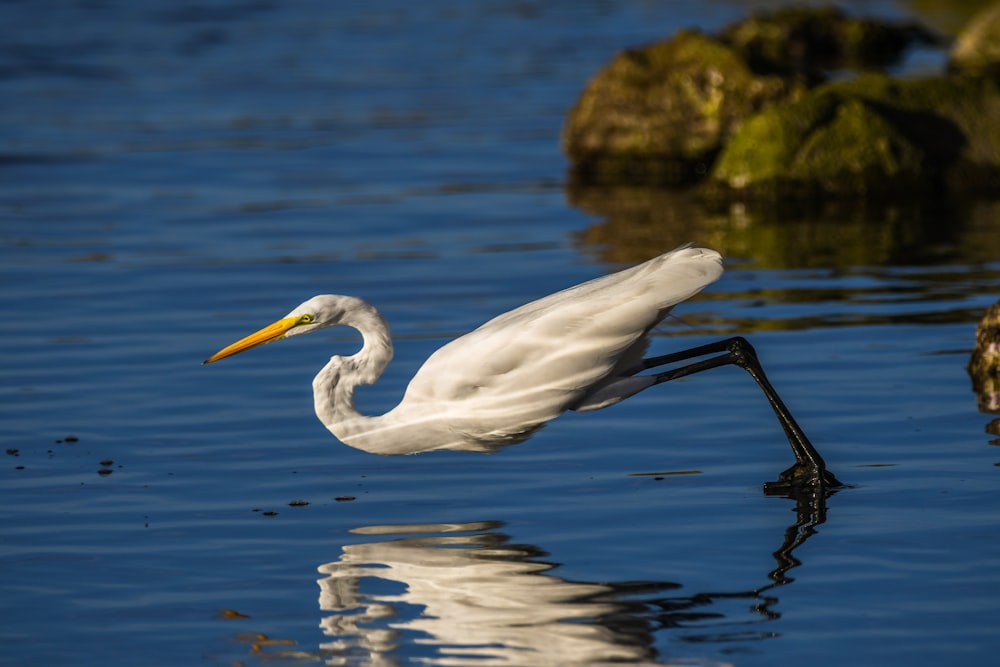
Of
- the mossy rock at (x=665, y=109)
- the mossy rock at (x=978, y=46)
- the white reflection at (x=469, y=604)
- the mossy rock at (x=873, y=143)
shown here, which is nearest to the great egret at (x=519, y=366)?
the white reflection at (x=469, y=604)

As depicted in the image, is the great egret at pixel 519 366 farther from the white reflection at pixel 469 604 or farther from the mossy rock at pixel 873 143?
the mossy rock at pixel 873 143

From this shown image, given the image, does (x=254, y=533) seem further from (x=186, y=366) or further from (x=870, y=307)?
(x=870, y=307)

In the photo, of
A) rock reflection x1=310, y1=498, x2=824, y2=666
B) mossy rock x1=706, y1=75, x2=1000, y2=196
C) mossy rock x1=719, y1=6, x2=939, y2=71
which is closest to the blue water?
rock reflection x1=310, y1=498, x2=824, y2=666

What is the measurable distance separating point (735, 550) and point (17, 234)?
34.3ft

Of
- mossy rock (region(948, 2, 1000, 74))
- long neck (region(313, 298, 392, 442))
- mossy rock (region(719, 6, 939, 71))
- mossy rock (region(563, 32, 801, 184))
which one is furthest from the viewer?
mossy rock (region(719, 6, 939, 71))

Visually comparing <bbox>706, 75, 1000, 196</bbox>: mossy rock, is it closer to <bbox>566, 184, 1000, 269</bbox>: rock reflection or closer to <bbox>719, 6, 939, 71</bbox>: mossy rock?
<bbox>566, 184, 1000, 269</bbox>: rock reflection

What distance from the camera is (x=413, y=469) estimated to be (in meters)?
9.06

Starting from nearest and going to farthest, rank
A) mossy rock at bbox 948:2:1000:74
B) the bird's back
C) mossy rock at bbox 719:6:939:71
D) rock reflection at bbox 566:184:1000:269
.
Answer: the bird's back
rock reflection at bbox 566:184:1000:269
mossy rock at bbox 948:2:1000:74
mossy rock at bbox 719:6:939:71

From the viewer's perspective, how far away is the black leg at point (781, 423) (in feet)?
27.2

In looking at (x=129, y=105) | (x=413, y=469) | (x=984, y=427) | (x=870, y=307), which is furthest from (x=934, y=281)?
(x=129, y=105)

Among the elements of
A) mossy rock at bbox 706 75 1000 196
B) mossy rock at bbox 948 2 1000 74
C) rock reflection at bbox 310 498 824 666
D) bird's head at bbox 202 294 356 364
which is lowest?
rock reflection at bbox 310 498 824 666

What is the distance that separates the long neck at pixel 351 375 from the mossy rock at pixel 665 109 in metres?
10.8

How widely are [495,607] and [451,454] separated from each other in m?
2.53

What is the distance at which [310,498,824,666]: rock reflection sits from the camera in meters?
6.35
